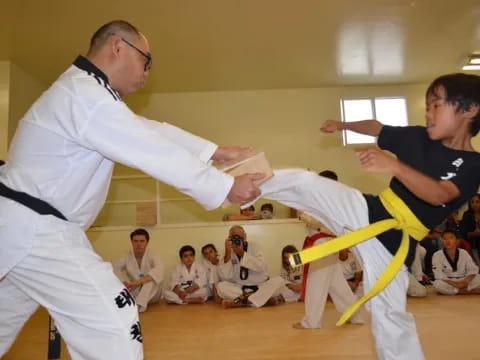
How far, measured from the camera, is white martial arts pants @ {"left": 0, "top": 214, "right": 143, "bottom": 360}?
4.76ft

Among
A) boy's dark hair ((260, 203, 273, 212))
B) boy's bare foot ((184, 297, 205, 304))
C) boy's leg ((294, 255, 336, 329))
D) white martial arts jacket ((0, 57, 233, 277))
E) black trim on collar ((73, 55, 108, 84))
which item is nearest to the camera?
white martial arts jacket ((0, 57, 233, 277))

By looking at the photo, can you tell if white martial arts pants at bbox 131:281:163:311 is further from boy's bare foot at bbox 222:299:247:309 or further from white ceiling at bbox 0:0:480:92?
white ceiling at bbox 0:0:480:92

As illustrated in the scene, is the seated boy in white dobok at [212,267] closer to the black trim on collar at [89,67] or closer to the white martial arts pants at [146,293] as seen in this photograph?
the white martial arts pants at [146,293]

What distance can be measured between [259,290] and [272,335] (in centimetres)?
195

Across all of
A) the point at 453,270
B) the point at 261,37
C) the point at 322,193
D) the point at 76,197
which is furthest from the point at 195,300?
the point at 76,197

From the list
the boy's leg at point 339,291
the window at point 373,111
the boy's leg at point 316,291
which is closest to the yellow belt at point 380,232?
the boy's leg at point 316,291

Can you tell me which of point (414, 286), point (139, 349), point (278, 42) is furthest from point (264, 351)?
point (278, 42)

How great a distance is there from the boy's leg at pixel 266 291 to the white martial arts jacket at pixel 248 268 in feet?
0.54

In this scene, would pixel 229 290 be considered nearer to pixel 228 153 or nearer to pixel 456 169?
pixel 228 153

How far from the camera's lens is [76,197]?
1.64 m

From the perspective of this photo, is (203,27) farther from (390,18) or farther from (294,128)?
(294,128)

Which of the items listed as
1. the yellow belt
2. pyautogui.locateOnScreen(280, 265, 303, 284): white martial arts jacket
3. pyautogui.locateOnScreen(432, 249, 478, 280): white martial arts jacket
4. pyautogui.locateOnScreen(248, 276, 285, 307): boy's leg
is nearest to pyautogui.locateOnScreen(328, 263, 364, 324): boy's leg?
pyautogui.locateOnScreen(248, 276, 285, 307): boy's leg

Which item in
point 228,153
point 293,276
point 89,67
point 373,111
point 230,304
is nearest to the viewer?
point 89,67

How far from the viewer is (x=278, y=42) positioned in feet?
20.8
